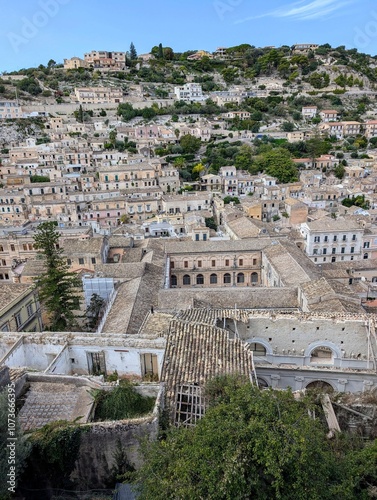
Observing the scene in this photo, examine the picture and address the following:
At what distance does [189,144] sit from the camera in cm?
8656

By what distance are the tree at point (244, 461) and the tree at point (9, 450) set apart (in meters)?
2.72

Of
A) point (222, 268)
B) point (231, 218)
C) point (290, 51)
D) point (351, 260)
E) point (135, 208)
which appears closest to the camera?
point (222, 268)

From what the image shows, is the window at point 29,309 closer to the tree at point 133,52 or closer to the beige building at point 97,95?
the beige building at point 97,95

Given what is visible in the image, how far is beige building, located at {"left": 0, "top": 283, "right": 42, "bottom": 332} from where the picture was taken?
23.0m

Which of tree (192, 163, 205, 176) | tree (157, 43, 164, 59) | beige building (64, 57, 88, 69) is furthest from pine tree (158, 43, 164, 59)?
tree (192, 163, 205, 176)

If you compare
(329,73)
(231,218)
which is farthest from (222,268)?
(329,73)

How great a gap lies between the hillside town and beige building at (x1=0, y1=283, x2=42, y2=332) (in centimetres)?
13

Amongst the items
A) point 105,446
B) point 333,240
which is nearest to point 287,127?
point 333,240

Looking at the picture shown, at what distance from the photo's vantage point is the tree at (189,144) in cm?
8669

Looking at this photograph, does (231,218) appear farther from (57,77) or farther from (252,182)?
(57,77)

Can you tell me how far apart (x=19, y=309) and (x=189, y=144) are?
68688 mm

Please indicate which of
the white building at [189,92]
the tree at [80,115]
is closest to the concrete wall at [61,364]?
the tree at [80,115]

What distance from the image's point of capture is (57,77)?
12469cm

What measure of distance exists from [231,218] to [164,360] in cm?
3704
